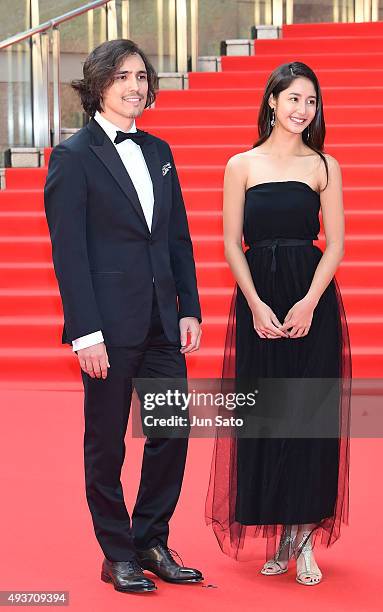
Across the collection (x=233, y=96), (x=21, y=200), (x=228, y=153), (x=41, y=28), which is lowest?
(x=21, y=200)

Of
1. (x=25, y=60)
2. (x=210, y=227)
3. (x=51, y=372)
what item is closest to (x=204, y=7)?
(x=25, y=60)

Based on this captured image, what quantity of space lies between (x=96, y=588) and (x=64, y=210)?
116 cm

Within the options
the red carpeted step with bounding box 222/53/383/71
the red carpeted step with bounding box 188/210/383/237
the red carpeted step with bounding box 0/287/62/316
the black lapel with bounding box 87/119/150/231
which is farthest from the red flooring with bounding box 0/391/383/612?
the red carpeted step with bounding box 222/53/383/71

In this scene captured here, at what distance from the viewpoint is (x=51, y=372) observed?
23.9 ft

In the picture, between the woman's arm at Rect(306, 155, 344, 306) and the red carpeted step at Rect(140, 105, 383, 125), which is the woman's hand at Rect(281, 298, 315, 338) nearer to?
the woman's arm at Rect(306, 155, 344, 306)

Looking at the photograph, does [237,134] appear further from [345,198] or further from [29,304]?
[29,304]

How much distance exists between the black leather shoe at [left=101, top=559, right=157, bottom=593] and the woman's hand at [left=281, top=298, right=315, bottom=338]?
0.85 m

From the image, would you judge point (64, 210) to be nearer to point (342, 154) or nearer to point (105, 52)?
point (105, 52)

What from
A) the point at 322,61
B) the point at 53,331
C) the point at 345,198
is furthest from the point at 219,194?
the point at 322,61

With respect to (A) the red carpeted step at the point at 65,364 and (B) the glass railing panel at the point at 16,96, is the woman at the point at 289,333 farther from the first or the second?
(B) the glass railing panel at the point at 16,96

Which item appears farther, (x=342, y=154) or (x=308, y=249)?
(x=342, y=154)

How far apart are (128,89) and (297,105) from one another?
538mm

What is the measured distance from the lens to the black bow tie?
12.0 ft

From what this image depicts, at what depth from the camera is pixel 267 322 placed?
3.76 metres
